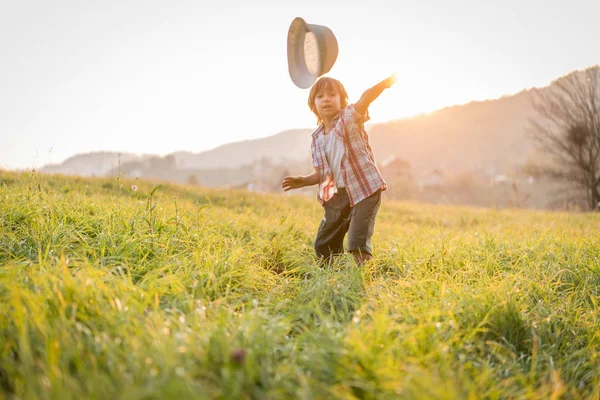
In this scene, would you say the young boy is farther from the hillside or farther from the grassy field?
the hillside

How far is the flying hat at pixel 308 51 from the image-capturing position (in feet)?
10.5

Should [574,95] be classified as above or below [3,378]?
above

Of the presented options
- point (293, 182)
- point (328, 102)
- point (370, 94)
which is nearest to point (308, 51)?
point (328, 102)

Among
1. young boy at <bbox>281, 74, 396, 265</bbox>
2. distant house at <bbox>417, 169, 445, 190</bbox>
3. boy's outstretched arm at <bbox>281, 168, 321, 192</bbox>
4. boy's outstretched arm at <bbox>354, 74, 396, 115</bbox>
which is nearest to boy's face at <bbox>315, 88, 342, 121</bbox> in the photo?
young boy at <bbox>281, 74, 396, 265</bbox>

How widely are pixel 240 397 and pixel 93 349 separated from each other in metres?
0.63

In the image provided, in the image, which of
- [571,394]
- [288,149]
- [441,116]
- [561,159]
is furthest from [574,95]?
[288,149]

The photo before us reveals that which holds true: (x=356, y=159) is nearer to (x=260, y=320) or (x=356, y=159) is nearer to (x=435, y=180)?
(x=260, y=320)

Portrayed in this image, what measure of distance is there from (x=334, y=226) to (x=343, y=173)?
0.53 metres

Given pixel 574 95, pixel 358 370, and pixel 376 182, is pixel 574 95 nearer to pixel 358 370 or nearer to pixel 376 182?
pixel 376 182

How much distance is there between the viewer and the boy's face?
11.2ft

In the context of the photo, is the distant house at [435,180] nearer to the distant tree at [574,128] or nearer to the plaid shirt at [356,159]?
the distant tree at [574,128]

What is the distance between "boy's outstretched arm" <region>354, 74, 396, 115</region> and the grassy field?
1.28 meters

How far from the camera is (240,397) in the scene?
4.39ft

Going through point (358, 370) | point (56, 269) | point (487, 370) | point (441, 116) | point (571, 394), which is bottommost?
point (571, 394)
